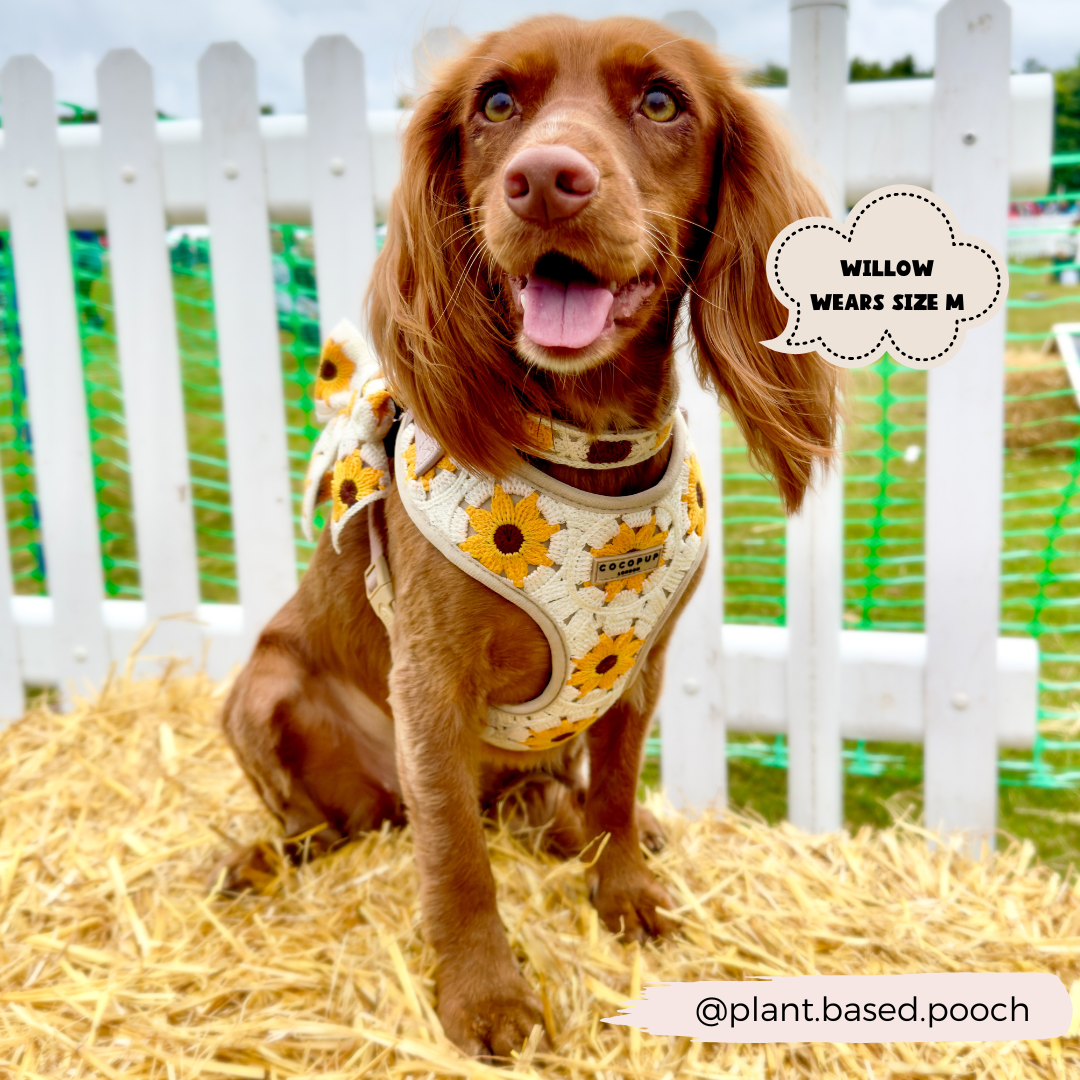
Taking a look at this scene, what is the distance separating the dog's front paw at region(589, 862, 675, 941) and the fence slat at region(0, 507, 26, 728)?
6.74 feet

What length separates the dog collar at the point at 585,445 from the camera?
1.28 meters

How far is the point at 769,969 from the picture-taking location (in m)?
1.45

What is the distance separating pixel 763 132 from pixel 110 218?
A: 6.03ft

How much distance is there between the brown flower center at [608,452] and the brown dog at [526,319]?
0.07 ft

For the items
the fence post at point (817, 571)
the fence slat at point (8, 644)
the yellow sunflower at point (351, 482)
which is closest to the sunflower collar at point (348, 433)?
the yellow sunflower at point (351, 482)

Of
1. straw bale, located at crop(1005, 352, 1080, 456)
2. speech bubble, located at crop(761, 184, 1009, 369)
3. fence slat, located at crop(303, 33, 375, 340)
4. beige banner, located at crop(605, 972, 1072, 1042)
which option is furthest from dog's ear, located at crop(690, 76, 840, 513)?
straw bale, located at crop(1005, 352, 1080, 456)

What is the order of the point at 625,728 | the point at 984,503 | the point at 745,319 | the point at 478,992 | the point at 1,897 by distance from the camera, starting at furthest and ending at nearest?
the point at 984,503
the point at 1,897
the point at 625,728
the point at 478,992
the point at 745,319

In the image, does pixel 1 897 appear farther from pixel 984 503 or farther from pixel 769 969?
pixel 984 503

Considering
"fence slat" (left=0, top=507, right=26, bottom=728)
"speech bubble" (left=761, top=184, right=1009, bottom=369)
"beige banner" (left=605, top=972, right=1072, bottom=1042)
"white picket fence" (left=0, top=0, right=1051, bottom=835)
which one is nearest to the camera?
"speech bubble" (left=761, top=184, right=1009, bottom=369)

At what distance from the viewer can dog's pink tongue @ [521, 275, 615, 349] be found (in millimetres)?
1089

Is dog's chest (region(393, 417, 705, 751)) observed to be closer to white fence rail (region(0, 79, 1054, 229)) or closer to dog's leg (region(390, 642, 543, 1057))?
dog's leg (region(390, 642, 543, 1057))

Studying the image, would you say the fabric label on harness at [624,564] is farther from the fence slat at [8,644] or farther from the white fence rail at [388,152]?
the fence slat at [8,644]

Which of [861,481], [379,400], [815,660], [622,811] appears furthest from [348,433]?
[861,481]

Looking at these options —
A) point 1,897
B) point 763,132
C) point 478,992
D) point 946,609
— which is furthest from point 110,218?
→ point 946,609
